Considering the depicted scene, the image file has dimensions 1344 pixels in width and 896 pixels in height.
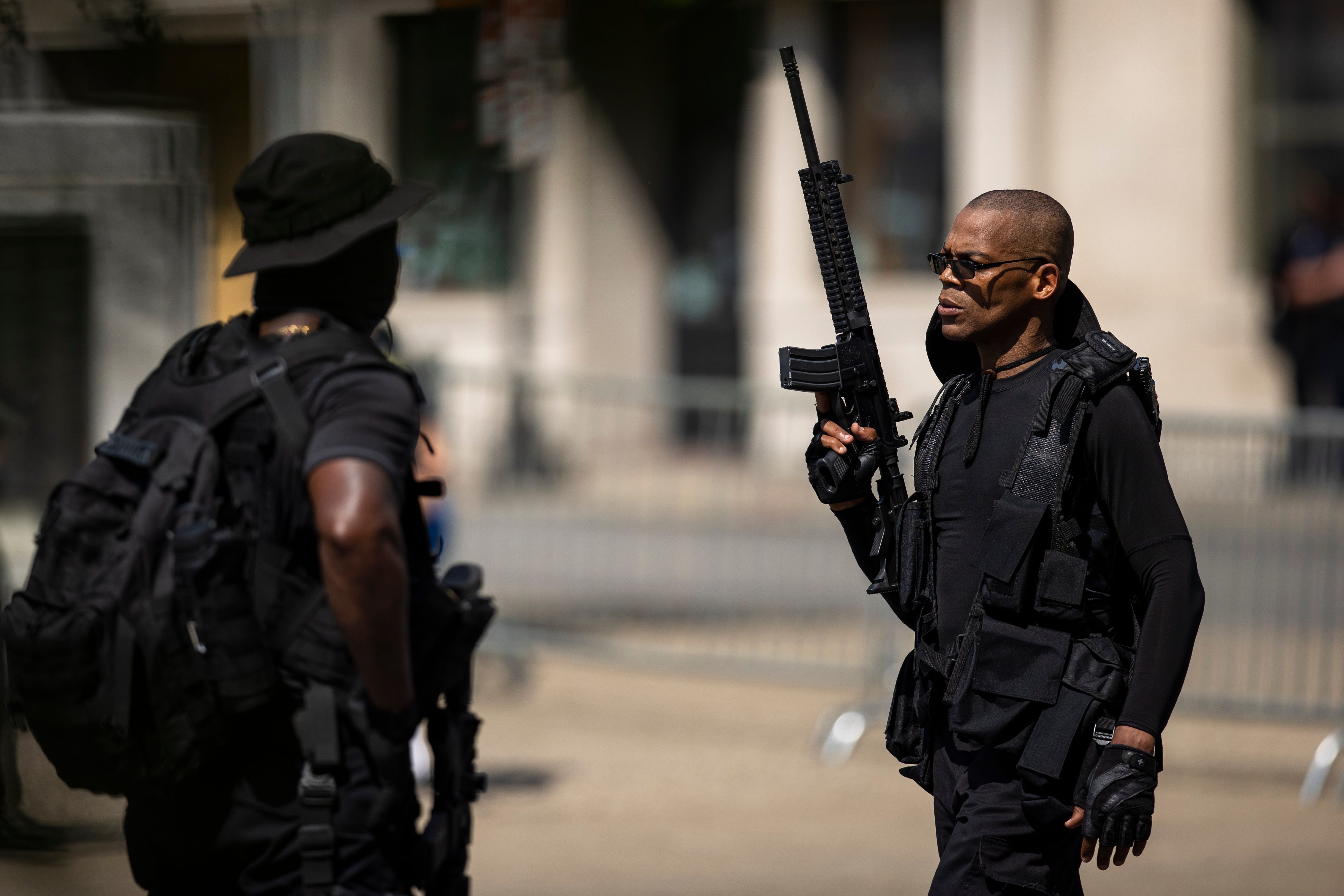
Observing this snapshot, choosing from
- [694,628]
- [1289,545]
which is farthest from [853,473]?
[694,628]

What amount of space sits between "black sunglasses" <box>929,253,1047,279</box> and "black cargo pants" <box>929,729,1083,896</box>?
32.9 inches

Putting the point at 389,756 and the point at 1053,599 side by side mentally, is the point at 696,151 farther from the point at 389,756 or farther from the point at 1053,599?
the point at 389,756

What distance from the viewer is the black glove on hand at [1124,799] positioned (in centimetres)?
250

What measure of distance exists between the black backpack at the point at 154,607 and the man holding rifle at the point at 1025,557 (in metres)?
1.01

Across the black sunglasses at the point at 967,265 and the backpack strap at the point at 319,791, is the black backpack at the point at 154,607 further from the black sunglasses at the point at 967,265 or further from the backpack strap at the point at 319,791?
the black sunglasses at the point at 967,265

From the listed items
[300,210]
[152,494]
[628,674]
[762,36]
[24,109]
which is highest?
[762,36]

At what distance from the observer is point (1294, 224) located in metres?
11.2

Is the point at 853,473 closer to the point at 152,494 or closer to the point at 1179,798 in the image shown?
the point at 152,494

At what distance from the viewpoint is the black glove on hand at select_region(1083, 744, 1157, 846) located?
98.3 inches

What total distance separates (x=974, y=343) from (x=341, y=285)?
1.17 m

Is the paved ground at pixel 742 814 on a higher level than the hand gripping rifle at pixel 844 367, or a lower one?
lower

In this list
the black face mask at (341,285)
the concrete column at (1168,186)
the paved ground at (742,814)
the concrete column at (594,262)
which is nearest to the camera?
the black face mask at (341,285)

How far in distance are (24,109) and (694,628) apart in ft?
13.5

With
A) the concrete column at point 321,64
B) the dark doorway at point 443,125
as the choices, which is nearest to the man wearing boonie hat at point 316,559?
the concrete column at point 321,64
